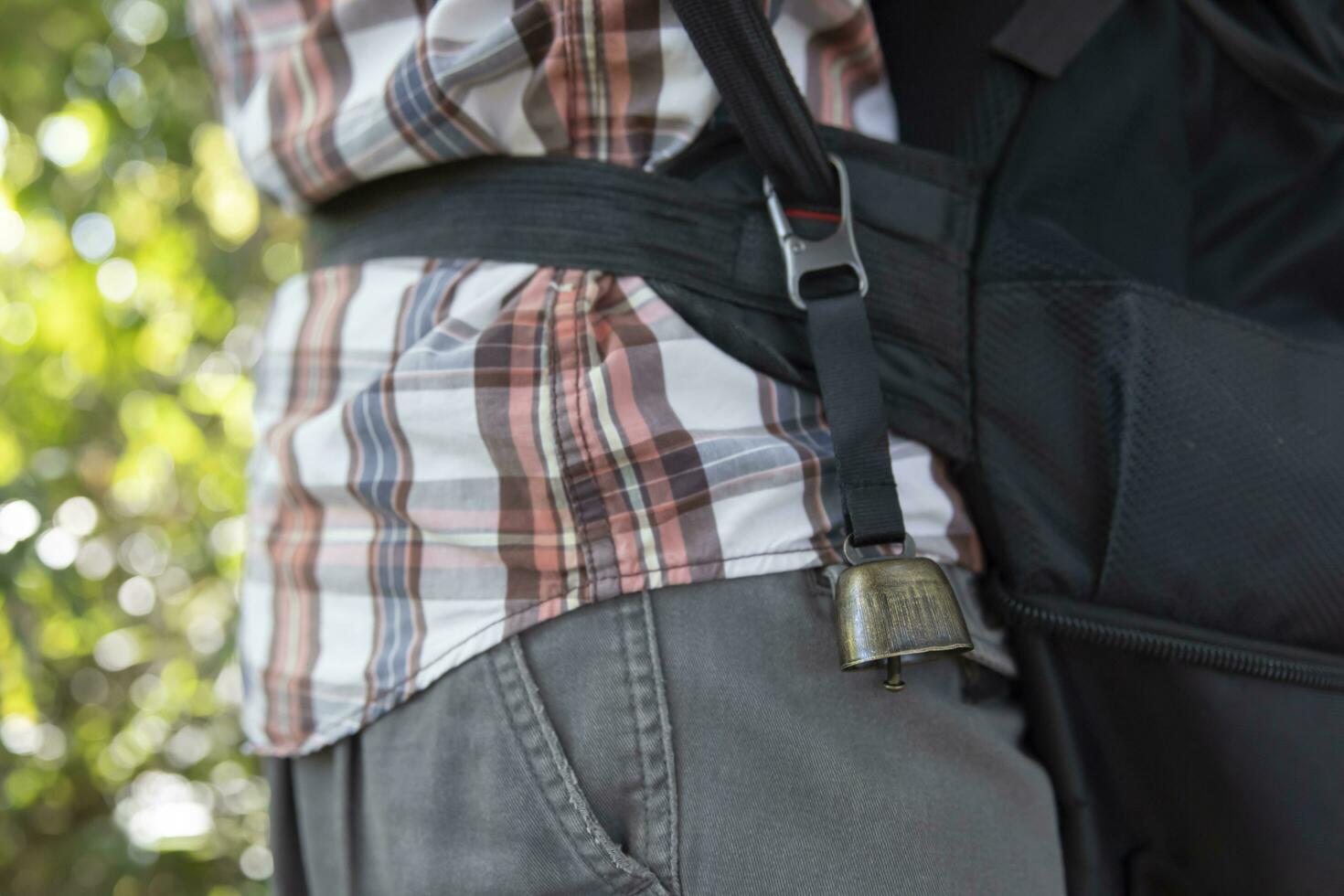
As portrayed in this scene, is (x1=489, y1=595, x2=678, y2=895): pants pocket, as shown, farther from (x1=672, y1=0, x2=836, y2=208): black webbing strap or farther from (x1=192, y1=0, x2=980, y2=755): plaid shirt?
(x1=672, y1=0, x2=836, y2=208): black webbing strap

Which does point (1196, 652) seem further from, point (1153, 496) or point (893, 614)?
point (893, 614)

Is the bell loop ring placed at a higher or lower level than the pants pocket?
higher

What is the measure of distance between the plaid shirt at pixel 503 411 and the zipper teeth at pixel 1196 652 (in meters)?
0.09

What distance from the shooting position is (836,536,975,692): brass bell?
0.60 metres

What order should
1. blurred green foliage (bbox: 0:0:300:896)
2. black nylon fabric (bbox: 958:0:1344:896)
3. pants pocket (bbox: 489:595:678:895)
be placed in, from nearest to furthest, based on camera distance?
1. pants pocket (bbox: 489:595:678:895)
2. black nylon fabric (bbox: 958:0:1344:896)
3. blurred green foliage (bbox: 0:0:300:896)

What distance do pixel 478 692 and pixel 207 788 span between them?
63.0 inches

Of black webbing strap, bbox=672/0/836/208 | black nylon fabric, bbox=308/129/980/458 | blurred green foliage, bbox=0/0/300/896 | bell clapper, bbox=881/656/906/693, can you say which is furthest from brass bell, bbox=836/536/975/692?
blurred green foliage, bbox=0/0/300/896

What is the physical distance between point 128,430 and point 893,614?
68.5 inches

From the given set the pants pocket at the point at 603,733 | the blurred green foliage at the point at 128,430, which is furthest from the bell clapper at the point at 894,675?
the blurred green foliage at the point at 128,430

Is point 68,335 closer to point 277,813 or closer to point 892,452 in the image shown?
point 277,813

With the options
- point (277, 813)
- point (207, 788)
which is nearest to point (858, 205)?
point (277, 813)

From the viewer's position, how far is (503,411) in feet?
2.10

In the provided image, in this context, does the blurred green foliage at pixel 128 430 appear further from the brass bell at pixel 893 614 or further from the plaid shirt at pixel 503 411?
the brass bell at pixel 893 614

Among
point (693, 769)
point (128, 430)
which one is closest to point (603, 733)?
point (693, 769)
